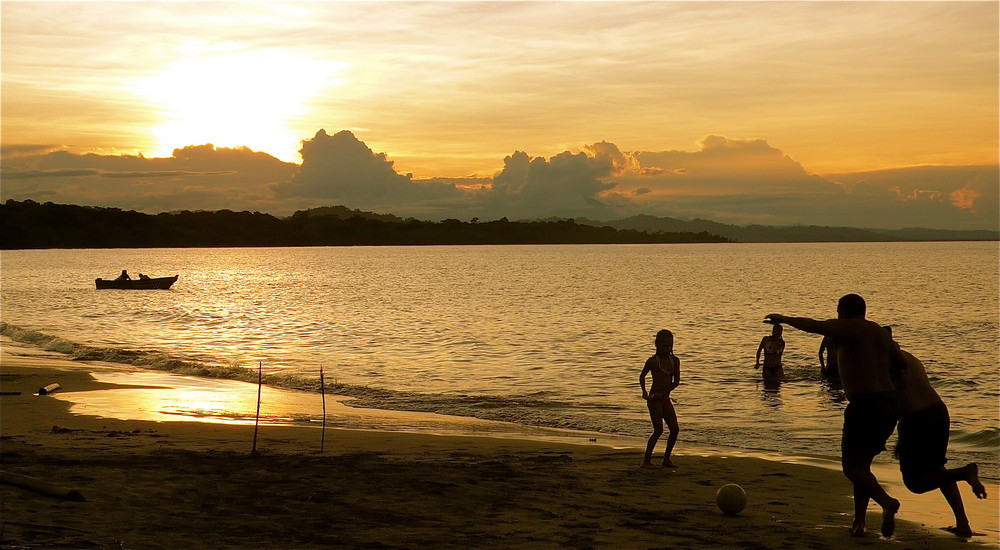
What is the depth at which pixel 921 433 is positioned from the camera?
8.54 m

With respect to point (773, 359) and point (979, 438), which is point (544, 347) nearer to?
point (773, 359)

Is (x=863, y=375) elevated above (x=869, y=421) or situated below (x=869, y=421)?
above

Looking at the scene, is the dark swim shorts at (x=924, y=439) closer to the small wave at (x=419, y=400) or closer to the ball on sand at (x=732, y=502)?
the ball on sand at (x=732, y=502)

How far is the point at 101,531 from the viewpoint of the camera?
7.93m

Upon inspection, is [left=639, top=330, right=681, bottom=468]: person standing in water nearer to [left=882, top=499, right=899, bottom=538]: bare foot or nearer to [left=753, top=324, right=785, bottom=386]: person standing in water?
[left=882, top=499, right=899, bottom=538]: bare foot

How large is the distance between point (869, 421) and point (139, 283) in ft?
273

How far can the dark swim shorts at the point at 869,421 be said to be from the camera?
326 inches

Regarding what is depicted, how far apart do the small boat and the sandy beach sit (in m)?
70.9

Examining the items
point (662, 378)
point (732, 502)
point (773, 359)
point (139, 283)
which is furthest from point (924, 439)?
point (139, 283)

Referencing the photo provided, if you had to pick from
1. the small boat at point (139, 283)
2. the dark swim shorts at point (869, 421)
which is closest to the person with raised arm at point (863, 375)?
the dark swim shorts at point (869, 421)

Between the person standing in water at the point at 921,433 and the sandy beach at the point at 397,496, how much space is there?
2.32 feet

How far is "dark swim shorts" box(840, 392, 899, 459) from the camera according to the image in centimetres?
828

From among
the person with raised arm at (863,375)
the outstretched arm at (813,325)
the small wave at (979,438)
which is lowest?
the small wave at (979,438)

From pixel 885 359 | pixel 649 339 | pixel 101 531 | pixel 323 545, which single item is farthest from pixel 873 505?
pixel 649 339
